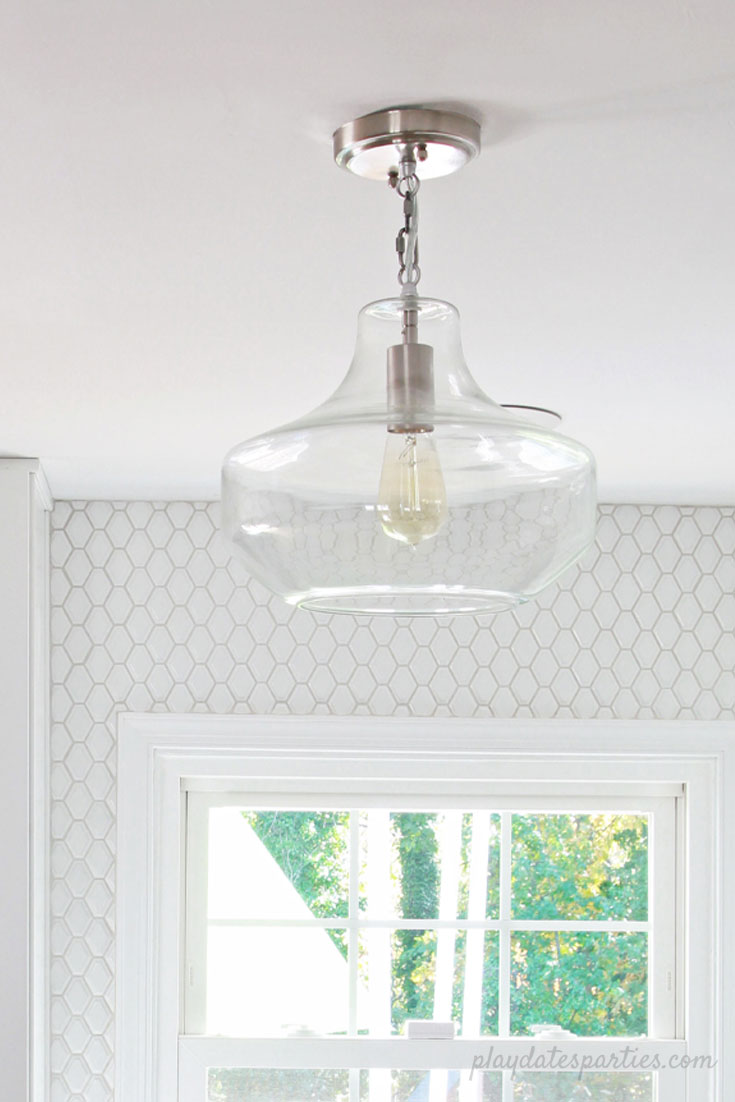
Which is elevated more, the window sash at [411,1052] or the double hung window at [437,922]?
the double hung window at [437,922]

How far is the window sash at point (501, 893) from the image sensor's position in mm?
3533

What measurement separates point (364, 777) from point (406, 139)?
2.50 m

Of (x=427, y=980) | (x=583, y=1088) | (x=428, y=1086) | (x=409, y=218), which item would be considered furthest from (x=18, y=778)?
(x=409, y=218)

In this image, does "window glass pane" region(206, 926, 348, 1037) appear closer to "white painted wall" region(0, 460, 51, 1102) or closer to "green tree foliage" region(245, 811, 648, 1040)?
"green tree foliage" region(245, 811, 648, 1040)

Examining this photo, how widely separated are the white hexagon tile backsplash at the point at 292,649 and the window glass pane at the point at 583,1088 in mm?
943

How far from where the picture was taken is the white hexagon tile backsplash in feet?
11.0

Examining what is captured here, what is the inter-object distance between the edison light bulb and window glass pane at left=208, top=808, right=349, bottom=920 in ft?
8.59

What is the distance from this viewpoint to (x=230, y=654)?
11.2 feet

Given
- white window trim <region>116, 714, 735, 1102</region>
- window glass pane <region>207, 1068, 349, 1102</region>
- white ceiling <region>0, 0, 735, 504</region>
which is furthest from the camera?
window glass pane <region>207, 1068, 349, 1102</region>

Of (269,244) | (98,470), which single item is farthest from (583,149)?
(98,470)

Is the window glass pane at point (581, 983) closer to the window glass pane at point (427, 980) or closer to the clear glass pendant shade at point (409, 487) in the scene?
the window glass pane at point (427, 980)

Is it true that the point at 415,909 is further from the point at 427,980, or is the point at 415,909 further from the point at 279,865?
the point at 279,865

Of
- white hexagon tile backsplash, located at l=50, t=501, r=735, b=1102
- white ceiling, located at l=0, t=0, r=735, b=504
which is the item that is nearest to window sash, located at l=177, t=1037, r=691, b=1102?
white hexagon tile backsplash, located at l=50, t=501, r=735, b=1102

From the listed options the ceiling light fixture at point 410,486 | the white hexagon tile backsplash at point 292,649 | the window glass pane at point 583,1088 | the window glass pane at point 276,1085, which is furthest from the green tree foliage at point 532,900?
the ceiling light fixture at point 410,486
